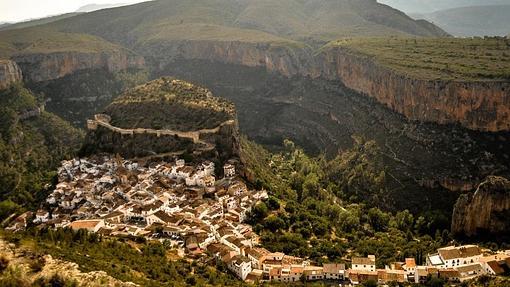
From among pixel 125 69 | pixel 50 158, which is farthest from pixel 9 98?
pixel 125 69

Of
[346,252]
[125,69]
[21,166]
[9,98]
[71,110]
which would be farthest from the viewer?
[125,69]

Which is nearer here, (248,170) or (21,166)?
(248,170)

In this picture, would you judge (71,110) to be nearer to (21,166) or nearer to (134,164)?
(21,166)

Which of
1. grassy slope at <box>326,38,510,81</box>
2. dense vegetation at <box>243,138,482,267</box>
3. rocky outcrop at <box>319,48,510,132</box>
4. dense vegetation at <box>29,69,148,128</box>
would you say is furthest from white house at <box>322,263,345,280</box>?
dense vegetation at <box>29,69,148,128</box>

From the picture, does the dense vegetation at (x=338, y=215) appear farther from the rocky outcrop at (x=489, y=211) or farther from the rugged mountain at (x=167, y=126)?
the rugged mountain at (x=167, y=126)

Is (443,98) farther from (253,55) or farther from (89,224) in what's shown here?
(253,55)

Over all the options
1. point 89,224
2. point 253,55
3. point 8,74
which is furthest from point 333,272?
point 253,55

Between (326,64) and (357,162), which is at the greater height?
(326,64)
